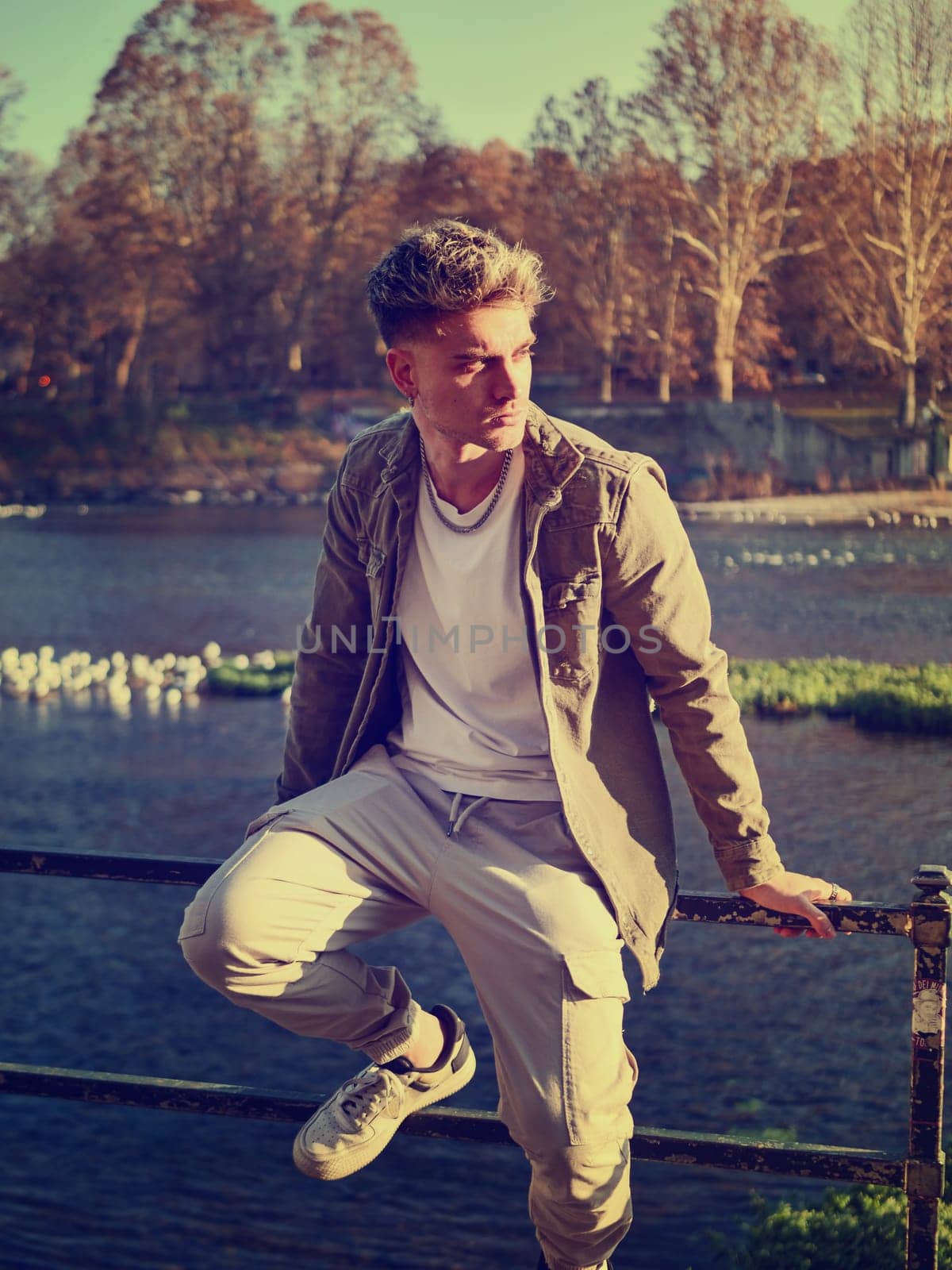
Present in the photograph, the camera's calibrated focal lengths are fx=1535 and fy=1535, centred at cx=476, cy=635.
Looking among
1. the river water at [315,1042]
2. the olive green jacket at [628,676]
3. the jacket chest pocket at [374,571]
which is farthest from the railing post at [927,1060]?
the river water at [315,1042]

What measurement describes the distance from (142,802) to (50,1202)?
188 inches

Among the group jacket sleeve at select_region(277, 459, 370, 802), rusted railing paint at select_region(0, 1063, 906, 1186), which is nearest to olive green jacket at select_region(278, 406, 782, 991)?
rusted railing paint at select_region(0, 1063, 906, 1186)

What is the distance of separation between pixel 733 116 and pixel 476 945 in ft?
128

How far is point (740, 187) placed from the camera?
4012 centimetres

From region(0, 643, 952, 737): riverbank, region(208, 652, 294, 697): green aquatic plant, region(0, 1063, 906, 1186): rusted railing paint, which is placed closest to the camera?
region(0, 1063, 906, 1186): rusted railing paint

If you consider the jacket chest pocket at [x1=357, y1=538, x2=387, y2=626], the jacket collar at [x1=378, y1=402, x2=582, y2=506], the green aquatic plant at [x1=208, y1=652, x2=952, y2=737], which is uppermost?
the jacket collar at [x1=378, y1=402, x2=582, y2=506]

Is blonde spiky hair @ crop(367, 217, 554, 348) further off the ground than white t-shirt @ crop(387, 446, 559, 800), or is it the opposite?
blonde spiky hair @ crop(367, 217, 554, 348)

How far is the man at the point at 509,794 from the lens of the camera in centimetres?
243

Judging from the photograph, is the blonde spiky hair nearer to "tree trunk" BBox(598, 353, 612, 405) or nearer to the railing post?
the railing post

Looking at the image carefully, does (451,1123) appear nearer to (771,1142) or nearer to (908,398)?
(771,1142)

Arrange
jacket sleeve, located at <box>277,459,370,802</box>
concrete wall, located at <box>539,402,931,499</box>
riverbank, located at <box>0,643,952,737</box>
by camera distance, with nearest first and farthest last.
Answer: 1. jacket sleeve, located at <box>277,459,370,802</box>
2. riverbank, located at <box>0,643,952,737</box>
3. concrete wall, located at <box>539,402,931,499</box>

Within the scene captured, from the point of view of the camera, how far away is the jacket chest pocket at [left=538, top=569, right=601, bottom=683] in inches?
100

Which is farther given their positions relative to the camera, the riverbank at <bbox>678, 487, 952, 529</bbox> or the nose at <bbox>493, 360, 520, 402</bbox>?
the riverbank at <bbox>678, 487, 952, 529</bbox>

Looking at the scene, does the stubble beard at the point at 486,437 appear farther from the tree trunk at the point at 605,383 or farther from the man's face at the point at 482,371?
the tree trunk at the point at 605,383
